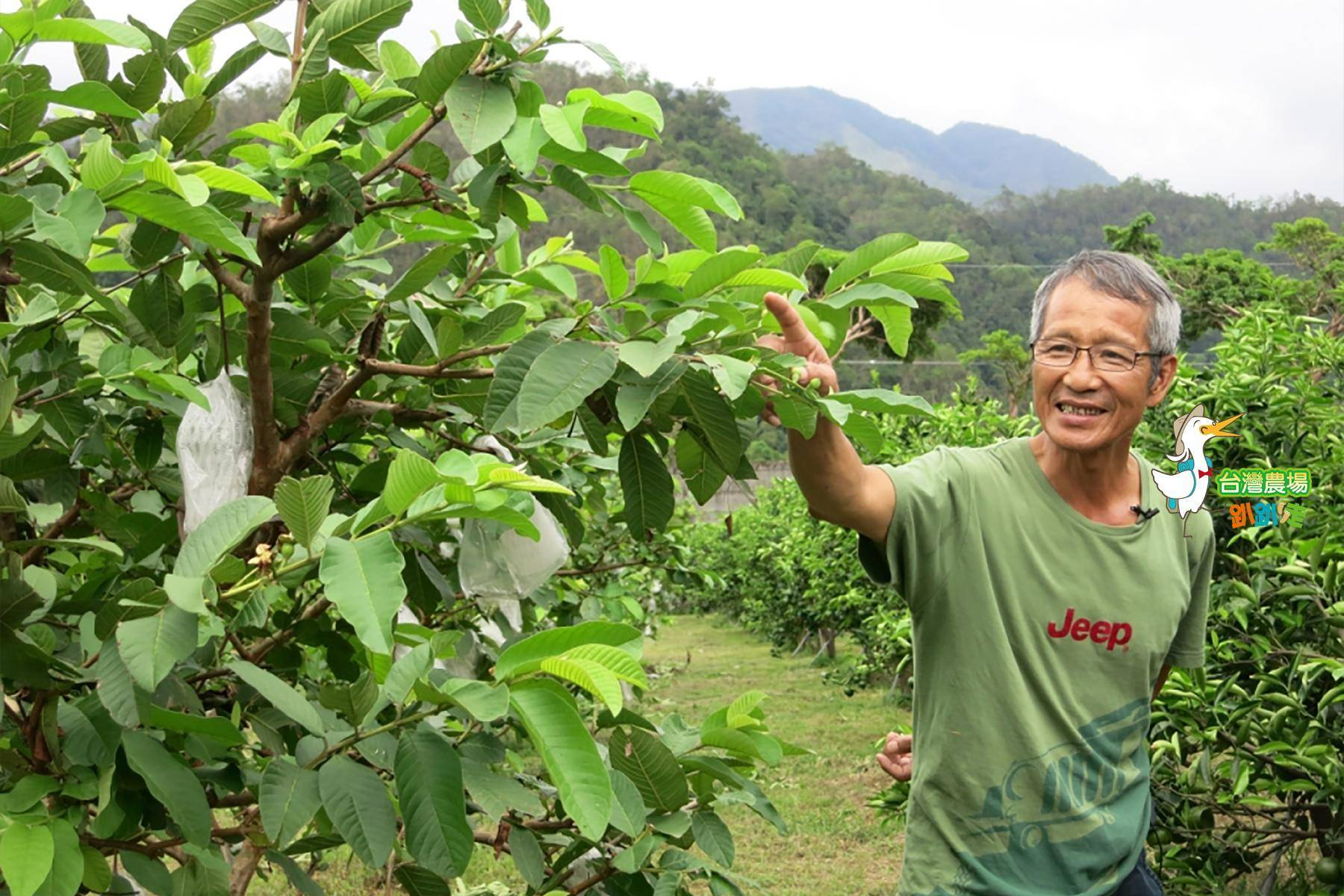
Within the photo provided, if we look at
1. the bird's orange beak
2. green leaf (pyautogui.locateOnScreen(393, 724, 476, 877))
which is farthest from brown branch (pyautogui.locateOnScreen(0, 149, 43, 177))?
the bird's orange beak

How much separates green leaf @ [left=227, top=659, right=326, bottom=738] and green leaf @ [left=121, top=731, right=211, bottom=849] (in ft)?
0.31

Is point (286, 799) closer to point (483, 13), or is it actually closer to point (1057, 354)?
point (483, 13)

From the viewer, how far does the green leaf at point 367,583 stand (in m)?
0.86

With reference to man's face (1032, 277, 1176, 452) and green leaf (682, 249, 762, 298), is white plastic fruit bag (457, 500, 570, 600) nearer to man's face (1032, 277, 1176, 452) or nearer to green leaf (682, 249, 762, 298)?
green leaf (682, 249, 762, 298)

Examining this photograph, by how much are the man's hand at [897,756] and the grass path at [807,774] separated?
1459mm

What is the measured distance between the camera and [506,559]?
149 cm

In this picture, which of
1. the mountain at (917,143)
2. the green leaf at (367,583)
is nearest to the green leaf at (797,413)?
the green leaf at (367,583)

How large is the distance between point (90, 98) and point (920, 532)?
107 cm

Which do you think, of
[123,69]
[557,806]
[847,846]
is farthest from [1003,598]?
[847,846]

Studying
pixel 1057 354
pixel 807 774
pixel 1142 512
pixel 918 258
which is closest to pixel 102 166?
pixel 918 258

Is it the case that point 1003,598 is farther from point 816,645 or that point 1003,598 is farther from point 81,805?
point 816,645

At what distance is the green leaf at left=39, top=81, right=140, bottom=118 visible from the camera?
108 cm

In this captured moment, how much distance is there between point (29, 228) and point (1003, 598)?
4.00ft

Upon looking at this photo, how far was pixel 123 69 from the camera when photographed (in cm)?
125
